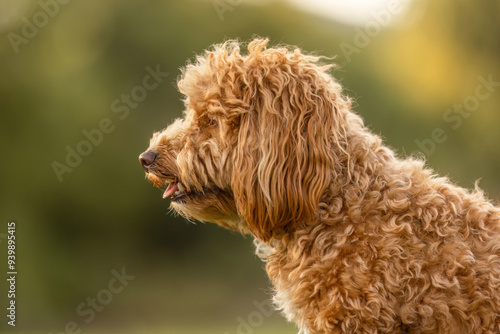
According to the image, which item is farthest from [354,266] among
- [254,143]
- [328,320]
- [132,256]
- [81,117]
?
[132,256]

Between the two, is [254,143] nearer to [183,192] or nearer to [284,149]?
[284,149]

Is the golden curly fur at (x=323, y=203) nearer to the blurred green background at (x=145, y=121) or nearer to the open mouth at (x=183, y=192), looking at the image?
the open mouth at (x=183, y=192)

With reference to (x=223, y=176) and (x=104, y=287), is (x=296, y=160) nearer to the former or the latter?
(x=223, y=176)

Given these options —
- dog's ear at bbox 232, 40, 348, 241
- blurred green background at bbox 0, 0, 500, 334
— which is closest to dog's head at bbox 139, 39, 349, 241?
dog's ear at bbox 232, 40, 348, 241

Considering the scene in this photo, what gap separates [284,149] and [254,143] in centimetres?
21

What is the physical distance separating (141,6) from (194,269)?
7392 millimetres

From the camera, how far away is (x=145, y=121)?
50.2 feet

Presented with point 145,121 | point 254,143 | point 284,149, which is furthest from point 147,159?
point 145,121

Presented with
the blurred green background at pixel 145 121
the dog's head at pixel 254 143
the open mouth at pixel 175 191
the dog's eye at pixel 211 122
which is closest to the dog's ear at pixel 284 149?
the dog's head at pixel 254 143

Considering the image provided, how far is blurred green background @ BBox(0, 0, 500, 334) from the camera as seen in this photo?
14.6 m

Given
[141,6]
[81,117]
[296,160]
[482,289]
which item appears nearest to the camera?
[482,289]

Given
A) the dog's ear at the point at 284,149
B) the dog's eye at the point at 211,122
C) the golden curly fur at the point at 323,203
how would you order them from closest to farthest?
the golden curly fur at the point at 323,203 → the dog's ear at the point at 284,149 → the dog's eye at the point at 211,122

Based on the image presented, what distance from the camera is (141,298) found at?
16.7 meters

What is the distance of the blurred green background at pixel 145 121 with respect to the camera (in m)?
14.6
